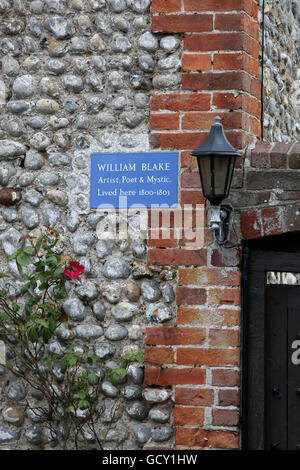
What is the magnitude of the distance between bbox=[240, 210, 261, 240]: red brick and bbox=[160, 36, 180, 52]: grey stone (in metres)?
1.02

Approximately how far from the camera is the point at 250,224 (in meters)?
3.93

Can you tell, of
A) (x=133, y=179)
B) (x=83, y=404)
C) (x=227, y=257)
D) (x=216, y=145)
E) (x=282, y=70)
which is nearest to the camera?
(x=216, y=145)

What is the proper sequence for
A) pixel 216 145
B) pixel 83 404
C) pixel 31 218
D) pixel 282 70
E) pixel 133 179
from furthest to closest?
1. pixel 282 70
2. pixel 31 218
3. pixel 133 179
4. pixel 83 404
5. pixel 216 145

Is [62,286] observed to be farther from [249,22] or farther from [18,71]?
[249,22]

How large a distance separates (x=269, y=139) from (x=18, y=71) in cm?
171

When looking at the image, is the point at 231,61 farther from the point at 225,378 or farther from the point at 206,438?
the point at 206,438

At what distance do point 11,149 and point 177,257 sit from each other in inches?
46.3

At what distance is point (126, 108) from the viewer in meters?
4.12

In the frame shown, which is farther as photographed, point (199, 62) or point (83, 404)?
point (199, 62)

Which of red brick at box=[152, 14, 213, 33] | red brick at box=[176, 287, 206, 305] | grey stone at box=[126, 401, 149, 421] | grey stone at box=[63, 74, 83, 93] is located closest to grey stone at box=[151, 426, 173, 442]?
grey stone at box=[126, 401, 149, 421]

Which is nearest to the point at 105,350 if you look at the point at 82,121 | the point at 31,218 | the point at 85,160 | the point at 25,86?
the point at 31,218

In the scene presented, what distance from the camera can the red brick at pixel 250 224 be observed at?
392 cm

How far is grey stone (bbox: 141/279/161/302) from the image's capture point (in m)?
3.99
